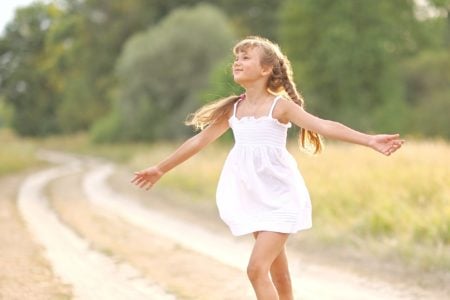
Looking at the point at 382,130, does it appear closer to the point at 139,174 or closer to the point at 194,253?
the point at 194,253

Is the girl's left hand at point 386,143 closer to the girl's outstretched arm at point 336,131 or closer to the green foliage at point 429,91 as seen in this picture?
the girl's outstretched arm at point 336,131

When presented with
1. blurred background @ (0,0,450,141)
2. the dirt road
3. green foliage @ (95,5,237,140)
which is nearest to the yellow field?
the dirt road

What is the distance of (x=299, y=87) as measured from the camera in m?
38.1

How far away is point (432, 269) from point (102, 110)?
146ft

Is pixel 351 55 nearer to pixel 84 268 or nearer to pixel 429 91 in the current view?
pixel 429 91

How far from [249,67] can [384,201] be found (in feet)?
19.4

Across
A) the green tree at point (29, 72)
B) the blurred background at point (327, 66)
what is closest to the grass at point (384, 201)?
the blurred background at point (327, 66)

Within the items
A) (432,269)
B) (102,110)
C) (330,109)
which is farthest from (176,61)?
(432,269)

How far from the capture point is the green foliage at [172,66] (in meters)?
36.2

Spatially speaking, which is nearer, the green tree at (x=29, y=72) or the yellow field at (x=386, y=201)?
the yellow field at (x=386, y=201)

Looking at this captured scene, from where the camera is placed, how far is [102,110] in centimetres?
5072

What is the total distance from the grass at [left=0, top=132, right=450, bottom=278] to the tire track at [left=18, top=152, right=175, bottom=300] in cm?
276

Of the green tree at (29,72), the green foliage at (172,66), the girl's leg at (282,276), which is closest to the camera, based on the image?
the girl's leg at (282,276)

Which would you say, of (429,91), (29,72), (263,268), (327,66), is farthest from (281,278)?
(29,72)
